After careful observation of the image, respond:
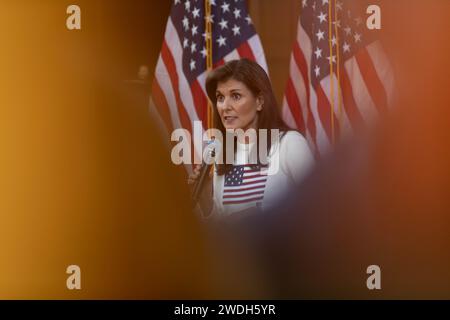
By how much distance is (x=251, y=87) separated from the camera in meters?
3.06

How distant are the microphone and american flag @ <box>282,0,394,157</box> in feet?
1.40

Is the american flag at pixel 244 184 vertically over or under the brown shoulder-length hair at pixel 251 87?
under

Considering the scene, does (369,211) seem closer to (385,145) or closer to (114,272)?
(385,145)

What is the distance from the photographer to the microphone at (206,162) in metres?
3.10

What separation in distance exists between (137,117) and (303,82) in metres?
0.81

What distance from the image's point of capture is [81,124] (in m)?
3.14

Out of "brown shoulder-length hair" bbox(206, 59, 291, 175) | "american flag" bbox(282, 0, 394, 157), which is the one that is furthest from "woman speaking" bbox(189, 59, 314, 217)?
"american flag" bbox(282, 0, 394, 157)

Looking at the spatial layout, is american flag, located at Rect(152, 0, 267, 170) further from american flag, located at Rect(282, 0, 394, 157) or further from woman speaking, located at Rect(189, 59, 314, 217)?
american flag, located at Rect(282, 0, 394, 157)

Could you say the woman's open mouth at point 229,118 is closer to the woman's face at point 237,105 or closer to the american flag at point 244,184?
the woman's face at point 237,105

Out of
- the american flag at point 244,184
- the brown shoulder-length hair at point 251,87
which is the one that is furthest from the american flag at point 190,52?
the american flag at point 244,184

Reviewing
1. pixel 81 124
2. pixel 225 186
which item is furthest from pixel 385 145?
pixel 81 124

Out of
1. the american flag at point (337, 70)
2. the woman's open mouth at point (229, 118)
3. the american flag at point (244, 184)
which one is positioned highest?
the american flag at point (337, 70)

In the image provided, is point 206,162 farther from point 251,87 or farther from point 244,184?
point 251,87

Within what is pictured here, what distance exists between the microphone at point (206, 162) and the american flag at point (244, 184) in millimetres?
103
